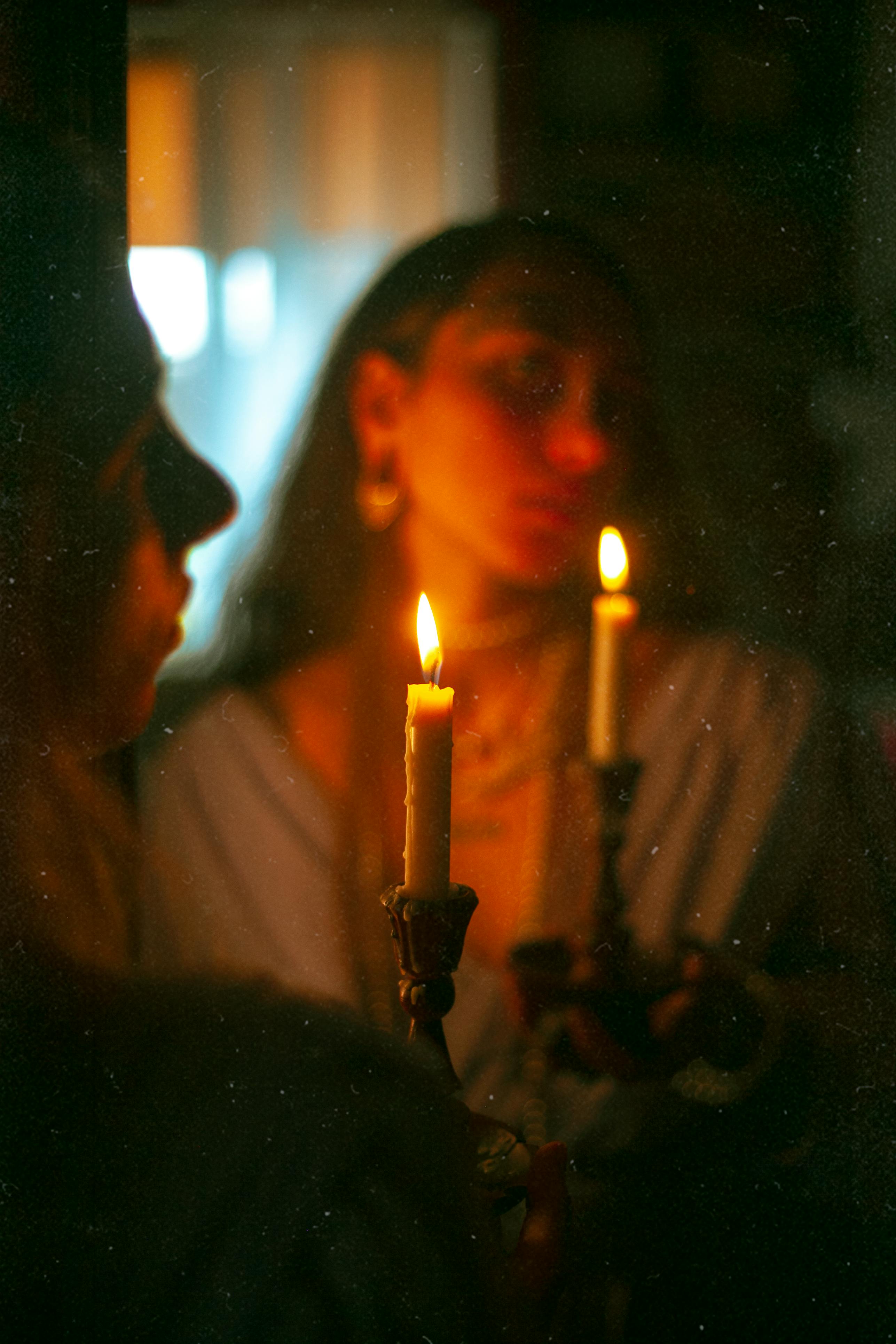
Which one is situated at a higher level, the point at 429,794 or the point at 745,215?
the point at 745,215

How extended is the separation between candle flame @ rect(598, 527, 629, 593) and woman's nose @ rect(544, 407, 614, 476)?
0.03 metres

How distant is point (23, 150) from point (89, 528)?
0.15m

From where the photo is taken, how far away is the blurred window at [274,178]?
1.24 ft

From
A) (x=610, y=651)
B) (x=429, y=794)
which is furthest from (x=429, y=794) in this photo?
(x=610, y=651)

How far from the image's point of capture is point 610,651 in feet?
1.22

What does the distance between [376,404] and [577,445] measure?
8cm

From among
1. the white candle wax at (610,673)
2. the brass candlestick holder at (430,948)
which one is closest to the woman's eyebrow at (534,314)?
the white candle wax at (610,673)

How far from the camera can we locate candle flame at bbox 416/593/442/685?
0.33 metres

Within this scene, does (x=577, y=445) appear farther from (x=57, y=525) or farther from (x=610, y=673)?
(x=57, y=525)

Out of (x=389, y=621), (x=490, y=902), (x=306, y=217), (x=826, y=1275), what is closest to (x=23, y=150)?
(x=306, y=217)

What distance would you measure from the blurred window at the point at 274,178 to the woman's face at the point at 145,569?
13 mm

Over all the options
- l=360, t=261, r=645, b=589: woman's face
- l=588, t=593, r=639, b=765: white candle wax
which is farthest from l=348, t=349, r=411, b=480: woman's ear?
l=588, t=593, r=639, b=765: white candle wax

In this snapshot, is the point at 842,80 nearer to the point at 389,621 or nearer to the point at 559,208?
the point at 559,208

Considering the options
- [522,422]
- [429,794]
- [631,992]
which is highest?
[522,422]
